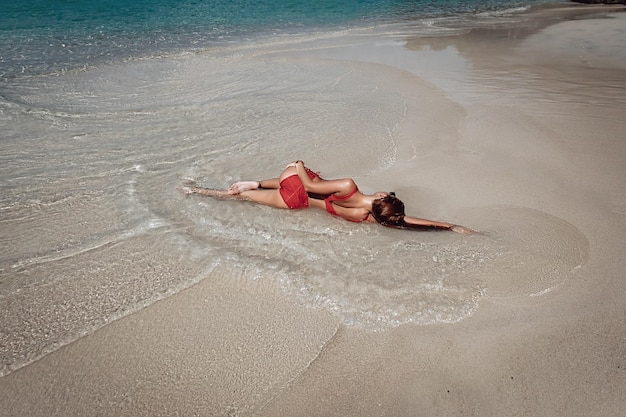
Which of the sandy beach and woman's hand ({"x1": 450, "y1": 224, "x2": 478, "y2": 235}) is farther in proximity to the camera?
woman's hand ({"x1": 450, "y1": 224, "x2": 478, "y2": 235})

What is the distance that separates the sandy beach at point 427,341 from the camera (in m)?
2.44

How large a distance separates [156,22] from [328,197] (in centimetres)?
1683

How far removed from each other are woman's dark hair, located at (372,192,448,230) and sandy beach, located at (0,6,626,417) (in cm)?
41

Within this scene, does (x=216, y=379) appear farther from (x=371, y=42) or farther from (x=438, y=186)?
(x=371, y=42)

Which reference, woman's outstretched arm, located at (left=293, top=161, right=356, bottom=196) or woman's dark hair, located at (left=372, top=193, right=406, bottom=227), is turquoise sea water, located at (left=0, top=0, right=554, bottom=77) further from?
woman's dark hair, located at (left=372, top=193, right=406, bottom=227)

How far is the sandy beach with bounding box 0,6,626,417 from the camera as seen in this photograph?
8.00 feet

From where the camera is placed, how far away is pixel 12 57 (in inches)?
440

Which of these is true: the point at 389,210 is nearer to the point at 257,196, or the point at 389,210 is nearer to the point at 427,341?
the point at 427,341

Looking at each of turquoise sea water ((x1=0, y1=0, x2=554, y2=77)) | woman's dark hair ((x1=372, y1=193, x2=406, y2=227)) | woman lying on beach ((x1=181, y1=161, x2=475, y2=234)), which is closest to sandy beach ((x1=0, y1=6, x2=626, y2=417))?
woman lying on beach ((x1=181, y1=161, x2=475, y2=234))

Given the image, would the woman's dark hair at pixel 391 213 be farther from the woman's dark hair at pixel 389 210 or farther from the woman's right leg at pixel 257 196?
the woman's right leg at pixel 257 196

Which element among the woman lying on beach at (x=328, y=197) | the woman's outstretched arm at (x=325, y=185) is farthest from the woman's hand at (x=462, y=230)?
the woman's outstretched arm at (x=325, y=185)

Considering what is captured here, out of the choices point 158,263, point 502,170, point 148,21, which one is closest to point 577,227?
point 502,170

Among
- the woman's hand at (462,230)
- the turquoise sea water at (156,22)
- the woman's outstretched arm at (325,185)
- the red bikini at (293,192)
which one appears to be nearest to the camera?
the woman's hand at (462,230)

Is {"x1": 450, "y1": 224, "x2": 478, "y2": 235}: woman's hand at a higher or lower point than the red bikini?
lower
